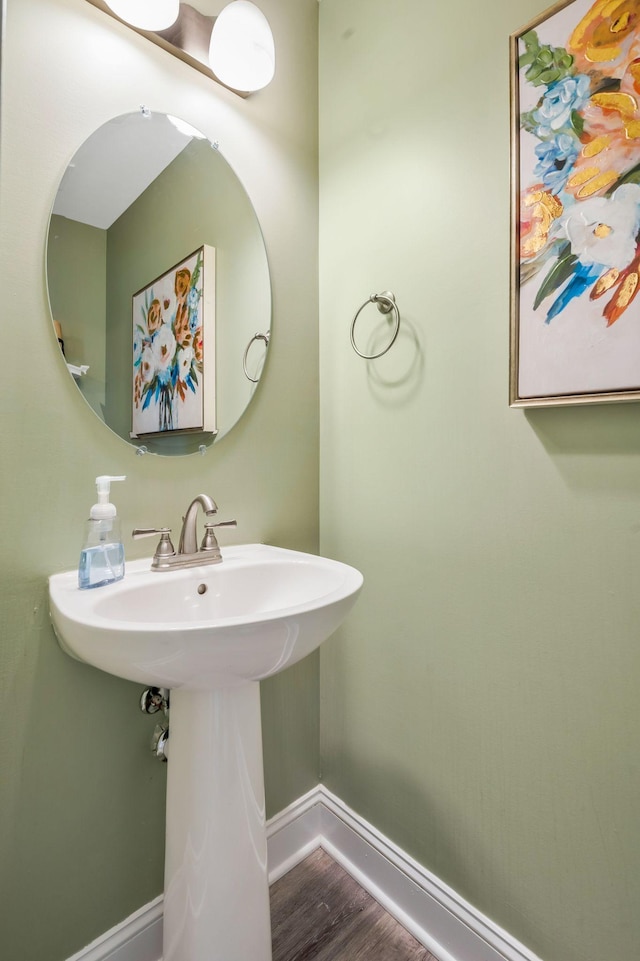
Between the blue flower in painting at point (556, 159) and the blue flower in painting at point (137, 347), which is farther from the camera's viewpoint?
the blue flower in painting at point (137, 347)

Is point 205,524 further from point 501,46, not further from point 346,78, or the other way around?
point 346,78

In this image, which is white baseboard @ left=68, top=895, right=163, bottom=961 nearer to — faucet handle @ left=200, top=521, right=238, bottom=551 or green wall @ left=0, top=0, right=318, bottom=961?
green wall @ left=0, top=0, right=318, bottom=961

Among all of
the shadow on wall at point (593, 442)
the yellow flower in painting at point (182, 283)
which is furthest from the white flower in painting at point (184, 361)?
the shadow on wall at point (593, 442)

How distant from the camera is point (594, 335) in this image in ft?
2.55

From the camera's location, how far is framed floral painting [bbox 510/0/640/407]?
0.74 meters

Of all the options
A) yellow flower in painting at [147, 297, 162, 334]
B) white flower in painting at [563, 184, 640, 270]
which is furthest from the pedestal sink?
white flower in painting at [563, 184, 640, 270]

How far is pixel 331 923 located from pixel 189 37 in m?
2.11

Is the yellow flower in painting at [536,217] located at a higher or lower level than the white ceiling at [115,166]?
lower

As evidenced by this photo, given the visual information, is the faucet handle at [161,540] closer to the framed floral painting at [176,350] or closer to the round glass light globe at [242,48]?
the framed floral painting at [176,350]

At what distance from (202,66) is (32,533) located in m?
1.13

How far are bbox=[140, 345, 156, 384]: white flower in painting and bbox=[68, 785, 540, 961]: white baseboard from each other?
1.17 metres

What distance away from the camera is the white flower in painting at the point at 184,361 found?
1.05 meters

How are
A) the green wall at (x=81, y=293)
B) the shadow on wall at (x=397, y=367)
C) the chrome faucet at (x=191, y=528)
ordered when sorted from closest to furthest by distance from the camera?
1. the green wall at (x=81, y=293)
2. the chrome faucet at (x=191, y=528)
3. the shadow on wall at (x=397, y=367)

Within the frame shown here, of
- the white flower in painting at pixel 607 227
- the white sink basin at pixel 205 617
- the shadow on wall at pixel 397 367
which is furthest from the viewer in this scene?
the shadow on wall at pixel 397 367
